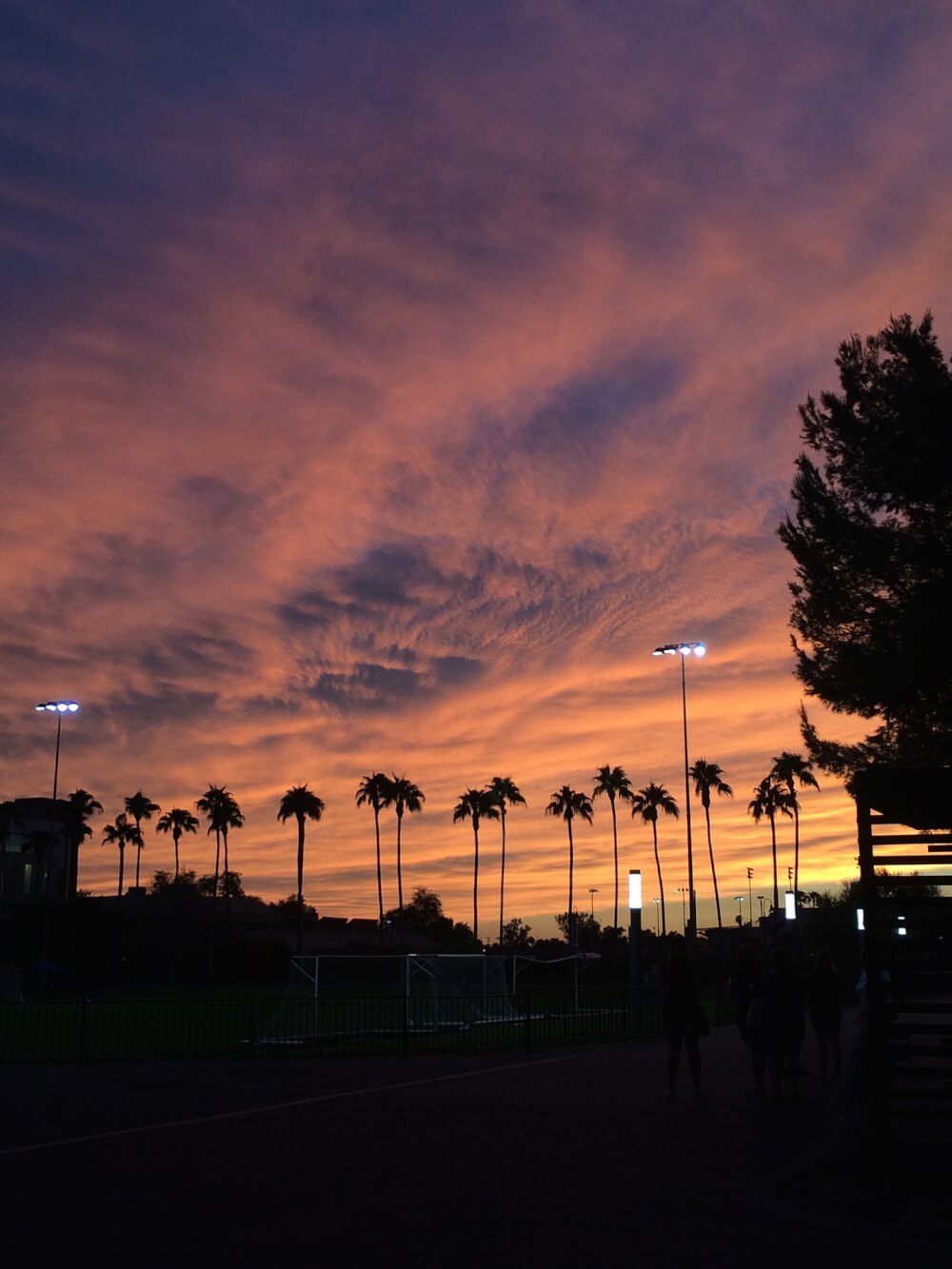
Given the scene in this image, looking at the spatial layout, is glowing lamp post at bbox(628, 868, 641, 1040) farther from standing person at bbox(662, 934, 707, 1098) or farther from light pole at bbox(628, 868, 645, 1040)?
standing person at bbox(662, 934, 707, 1098)

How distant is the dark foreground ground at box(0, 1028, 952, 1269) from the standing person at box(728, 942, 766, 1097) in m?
0.61

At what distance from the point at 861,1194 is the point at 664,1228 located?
1.92 metres

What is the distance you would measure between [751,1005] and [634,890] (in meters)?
11.9

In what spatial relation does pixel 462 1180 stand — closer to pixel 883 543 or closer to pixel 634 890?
pixel 883 543

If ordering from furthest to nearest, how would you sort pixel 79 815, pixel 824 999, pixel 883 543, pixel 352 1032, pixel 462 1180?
pixel 79 815, pixel 352 1032, pixel 883 543, pixel 824 999, pixel 462 1180

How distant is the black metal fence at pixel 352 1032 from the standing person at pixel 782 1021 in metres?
9.71

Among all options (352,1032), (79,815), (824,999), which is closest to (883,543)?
(824,999)

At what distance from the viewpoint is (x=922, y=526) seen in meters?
20.6

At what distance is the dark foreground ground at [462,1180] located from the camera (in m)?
7.55

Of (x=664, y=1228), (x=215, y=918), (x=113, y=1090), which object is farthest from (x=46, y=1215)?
(x=215, y=918)

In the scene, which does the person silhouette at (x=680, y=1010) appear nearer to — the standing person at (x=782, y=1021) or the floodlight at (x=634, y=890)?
the standing person at (x=782, y=1021)

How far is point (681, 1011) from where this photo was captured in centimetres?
1534

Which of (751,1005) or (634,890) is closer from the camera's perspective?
(751,1005)

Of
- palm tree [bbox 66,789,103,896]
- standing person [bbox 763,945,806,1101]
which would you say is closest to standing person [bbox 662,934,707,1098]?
standing person [bbox 763,945,806,1101]
